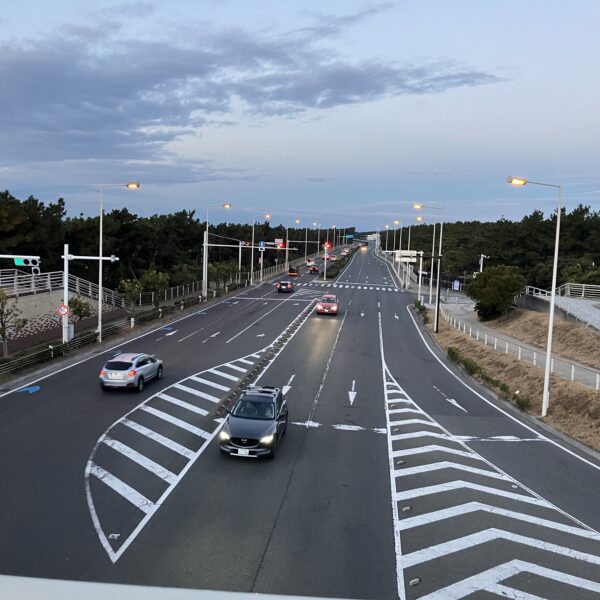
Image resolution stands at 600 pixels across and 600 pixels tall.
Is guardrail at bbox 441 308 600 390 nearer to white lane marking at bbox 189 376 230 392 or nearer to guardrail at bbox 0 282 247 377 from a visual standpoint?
white lane marking at bbox 189 376 230 392

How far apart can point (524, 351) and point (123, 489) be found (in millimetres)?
26197

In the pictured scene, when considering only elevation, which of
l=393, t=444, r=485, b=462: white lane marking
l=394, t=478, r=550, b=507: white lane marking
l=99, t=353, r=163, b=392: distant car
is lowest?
l=393, t=444, r=485, b=462: white lane marking

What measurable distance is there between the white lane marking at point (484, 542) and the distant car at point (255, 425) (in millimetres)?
5626

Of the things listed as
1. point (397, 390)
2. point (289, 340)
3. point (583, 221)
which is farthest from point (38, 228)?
point (583, 221)

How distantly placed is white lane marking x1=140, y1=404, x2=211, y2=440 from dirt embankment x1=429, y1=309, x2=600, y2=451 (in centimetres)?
1251

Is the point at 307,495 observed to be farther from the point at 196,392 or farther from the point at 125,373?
the point at 125,373

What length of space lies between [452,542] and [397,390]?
14334 millimetres

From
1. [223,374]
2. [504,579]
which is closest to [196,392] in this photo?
[223,374]

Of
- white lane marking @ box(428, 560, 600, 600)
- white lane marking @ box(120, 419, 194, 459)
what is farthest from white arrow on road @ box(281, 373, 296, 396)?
white lane marking @ box(428, 560, 600, 600)

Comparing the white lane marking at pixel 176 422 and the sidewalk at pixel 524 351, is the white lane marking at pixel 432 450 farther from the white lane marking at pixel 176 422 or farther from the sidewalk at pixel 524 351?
the sidewalk at pixel 524 351

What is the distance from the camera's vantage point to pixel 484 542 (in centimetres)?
1133

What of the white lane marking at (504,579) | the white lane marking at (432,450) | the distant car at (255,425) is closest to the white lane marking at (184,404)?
the distant car at (255,425)

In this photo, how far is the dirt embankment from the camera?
67.7 ft

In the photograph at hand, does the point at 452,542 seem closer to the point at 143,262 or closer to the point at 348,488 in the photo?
the point at 348,488
